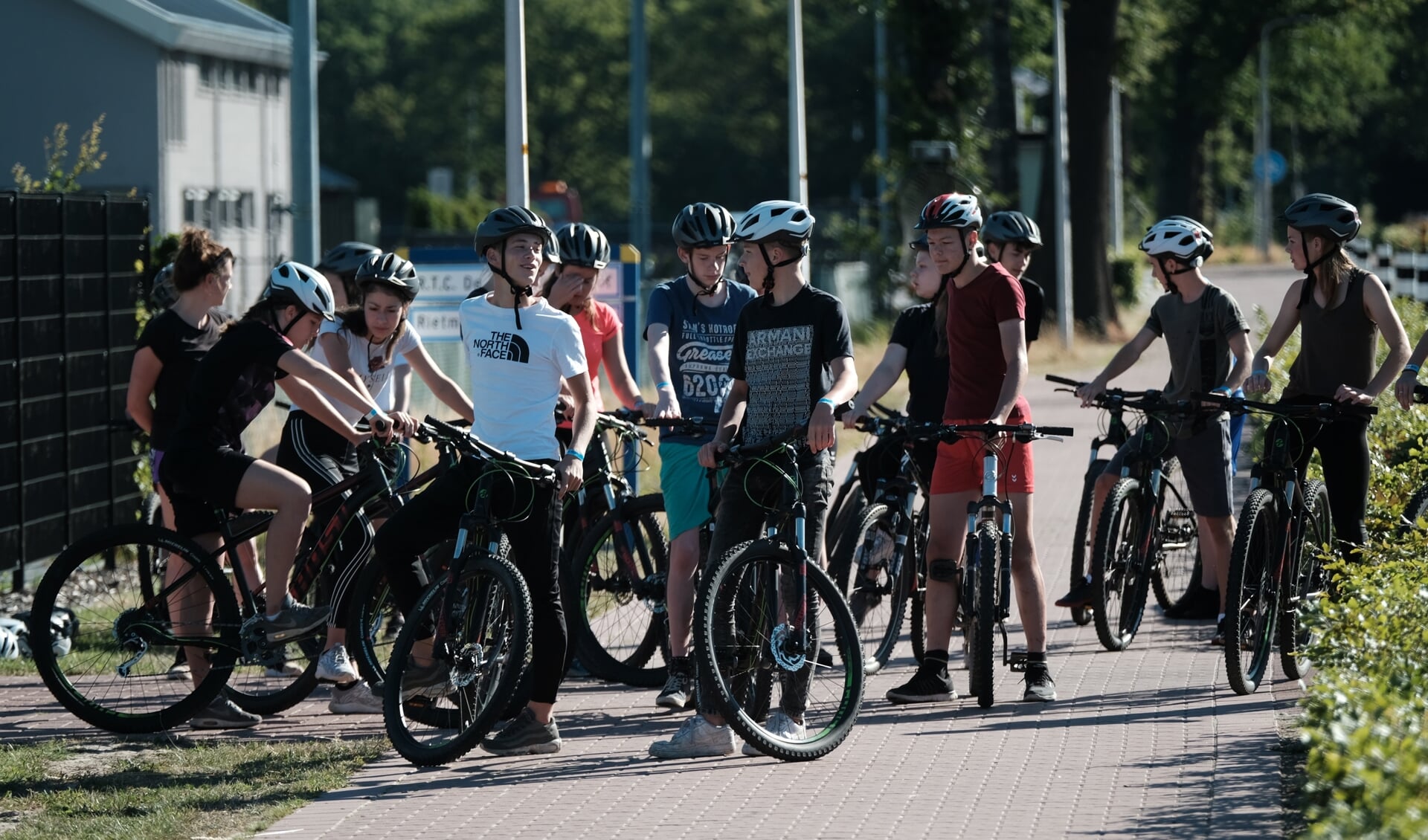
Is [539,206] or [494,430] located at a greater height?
[539,206]

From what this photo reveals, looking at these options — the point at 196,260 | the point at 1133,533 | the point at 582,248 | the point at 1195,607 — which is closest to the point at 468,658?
the point at 582,248

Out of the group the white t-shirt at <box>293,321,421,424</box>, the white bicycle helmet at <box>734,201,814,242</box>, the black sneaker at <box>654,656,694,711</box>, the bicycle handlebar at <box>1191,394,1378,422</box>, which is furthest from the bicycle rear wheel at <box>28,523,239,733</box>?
the bicycle handlebar at <box>1191,394,1378,422</box>

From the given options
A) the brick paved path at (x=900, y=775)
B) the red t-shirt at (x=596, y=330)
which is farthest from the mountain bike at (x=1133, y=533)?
the red t-shirt at (x=596, y=330)

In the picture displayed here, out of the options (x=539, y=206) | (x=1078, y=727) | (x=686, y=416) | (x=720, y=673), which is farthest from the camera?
(x=539, y=206)

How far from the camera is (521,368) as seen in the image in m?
6.36

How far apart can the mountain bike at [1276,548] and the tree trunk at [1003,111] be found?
2010cm

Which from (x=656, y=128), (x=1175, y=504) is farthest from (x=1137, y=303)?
(x=656, y=128)

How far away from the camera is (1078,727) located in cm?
677

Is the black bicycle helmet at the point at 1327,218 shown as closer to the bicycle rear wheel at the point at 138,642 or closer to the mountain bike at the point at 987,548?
the mountain bike at the point at 987,548

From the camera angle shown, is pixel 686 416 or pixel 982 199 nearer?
pixel 686 416

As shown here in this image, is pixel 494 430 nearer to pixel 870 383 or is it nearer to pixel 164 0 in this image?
pixel 870 383

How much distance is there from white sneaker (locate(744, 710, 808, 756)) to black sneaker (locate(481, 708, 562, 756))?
2.28 ft

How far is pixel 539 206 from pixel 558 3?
46.0 metres

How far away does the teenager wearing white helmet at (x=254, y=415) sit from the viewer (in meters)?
6.77
